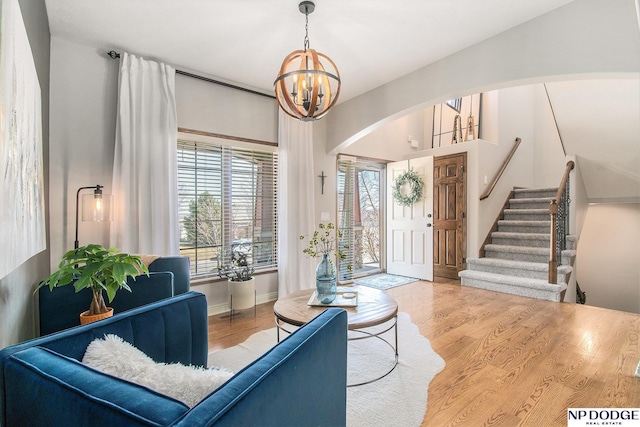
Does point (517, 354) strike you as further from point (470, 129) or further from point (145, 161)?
point (470, 129)

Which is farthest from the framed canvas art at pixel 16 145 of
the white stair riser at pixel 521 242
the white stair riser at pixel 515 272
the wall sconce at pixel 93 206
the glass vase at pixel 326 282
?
the white stair riser at pixel 521 242

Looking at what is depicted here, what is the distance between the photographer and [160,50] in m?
3.12

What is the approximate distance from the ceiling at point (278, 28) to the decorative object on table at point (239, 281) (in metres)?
2.19

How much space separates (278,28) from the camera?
9.08 feet

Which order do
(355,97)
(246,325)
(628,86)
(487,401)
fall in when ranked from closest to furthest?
(487,401), (246,325), (628,86), (355,97)

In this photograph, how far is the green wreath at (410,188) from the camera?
5430 millimetres

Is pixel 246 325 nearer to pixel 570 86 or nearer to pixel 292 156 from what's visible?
pixel 292 156

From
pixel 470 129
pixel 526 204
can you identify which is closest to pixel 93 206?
pixel 470 129

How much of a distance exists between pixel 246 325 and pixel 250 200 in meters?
1.56

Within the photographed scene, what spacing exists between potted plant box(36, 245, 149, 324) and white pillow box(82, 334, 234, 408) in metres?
0.69

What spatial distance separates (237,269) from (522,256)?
4292 mm

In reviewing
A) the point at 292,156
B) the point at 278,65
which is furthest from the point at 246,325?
the point at 278,65

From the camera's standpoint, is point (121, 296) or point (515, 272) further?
point (515, 272)

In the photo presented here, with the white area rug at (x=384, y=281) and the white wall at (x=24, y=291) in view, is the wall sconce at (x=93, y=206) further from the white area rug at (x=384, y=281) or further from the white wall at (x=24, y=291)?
the white area rug at (x=384, y=281)
